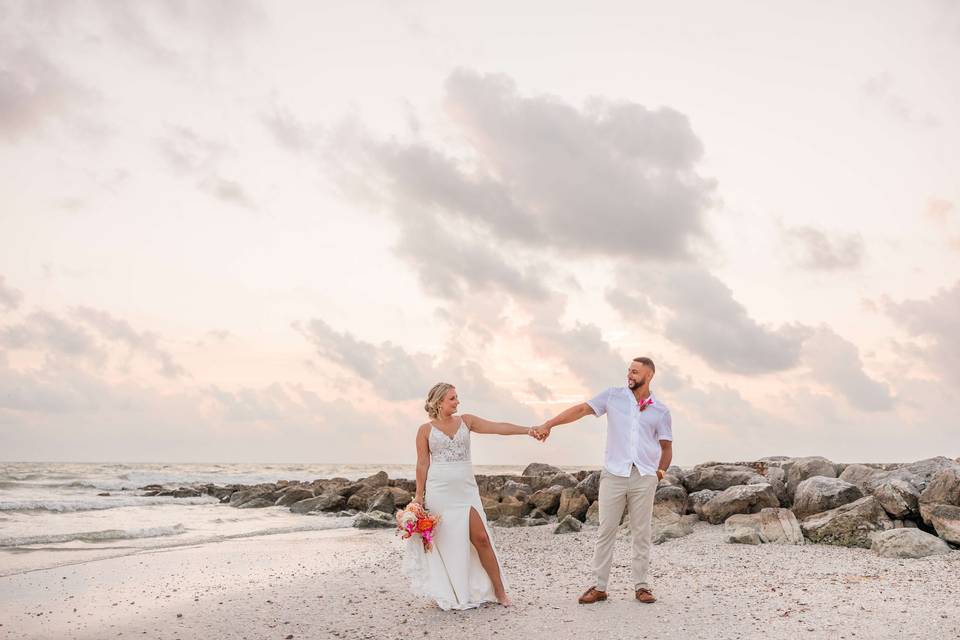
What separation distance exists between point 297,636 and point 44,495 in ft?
94.3

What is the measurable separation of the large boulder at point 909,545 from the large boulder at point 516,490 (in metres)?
12.1

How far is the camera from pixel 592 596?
798 cm

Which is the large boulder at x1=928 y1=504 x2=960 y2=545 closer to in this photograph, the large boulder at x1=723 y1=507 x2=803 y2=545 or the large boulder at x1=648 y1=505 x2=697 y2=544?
the large boulder at x1=723 y1=507 x2=803 y2=545

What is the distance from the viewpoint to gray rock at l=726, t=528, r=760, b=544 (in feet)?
39.0

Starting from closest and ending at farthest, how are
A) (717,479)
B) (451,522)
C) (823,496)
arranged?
(451,522)
(823,496)
(717,479)

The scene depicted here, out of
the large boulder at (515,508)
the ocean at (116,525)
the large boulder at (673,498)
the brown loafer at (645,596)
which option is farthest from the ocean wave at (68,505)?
the brown loafer at (645,596)

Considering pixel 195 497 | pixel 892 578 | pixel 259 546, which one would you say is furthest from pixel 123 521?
pixel 892 578

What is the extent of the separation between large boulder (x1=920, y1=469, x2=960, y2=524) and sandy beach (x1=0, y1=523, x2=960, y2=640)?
1916mm

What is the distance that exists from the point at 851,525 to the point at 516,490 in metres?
12.4

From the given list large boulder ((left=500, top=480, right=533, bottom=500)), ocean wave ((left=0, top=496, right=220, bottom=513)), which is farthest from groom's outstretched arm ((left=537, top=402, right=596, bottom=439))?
ocean wave ((left=0, top=496, right=220, bottom=513))

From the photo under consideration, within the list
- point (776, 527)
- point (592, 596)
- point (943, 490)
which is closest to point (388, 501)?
point (776, 527)

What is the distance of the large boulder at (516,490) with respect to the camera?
22031 mm

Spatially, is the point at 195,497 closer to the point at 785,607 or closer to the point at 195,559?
the point at 195,559

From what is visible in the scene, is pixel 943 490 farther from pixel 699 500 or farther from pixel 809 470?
pixel 699 500
